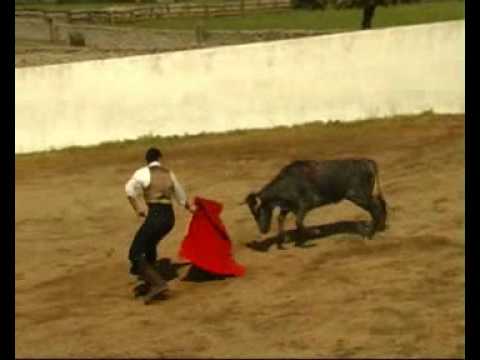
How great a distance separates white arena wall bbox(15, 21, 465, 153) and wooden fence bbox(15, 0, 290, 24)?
2569cm

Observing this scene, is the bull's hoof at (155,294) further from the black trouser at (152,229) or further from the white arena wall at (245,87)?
the white arena wall at (245,87)

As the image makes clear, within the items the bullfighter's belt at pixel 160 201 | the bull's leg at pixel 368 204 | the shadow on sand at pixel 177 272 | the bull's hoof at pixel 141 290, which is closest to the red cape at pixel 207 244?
the shadow on sand at pixel 177 272

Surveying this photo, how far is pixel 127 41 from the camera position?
1527 inches

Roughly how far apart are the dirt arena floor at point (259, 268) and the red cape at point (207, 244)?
0.23 m

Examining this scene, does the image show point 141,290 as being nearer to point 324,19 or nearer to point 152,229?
point 152,229

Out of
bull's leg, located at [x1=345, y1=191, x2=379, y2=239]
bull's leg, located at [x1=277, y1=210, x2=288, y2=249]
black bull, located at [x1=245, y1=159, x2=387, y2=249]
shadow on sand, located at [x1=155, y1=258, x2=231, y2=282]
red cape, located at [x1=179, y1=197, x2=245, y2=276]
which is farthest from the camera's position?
bull's leg, located at [x1=277, y1=210, x2=288, y2=249]

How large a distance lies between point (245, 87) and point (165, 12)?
33474mm

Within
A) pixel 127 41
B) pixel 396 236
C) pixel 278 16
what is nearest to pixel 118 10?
pixel 278 16

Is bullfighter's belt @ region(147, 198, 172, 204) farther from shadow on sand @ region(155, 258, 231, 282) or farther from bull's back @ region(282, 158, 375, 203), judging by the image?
bull's back @ region(282, 158, 375, 203)

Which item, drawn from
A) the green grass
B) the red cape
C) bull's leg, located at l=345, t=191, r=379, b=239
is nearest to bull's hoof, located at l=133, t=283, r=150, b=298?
the red cape

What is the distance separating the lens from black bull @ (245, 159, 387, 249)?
12.3 metres

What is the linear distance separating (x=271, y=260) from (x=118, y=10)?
4142cm

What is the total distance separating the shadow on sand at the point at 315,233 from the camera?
12888 mm

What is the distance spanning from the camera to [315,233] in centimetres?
1338
